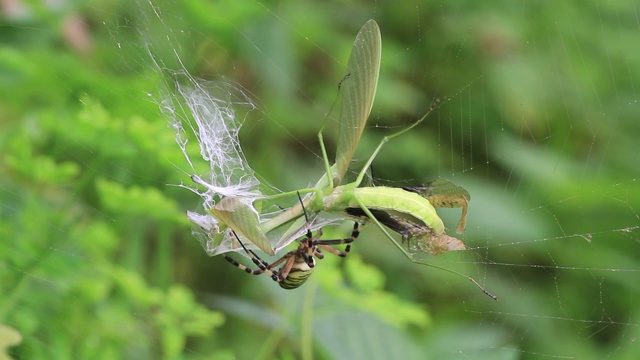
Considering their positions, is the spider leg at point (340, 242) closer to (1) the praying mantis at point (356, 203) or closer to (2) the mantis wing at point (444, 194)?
(1) the praying mantis at point (356, 203)

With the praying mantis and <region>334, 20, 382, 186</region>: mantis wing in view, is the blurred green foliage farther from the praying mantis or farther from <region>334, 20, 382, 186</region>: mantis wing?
<region>334, 20, 382, 186</region>: mantis wing

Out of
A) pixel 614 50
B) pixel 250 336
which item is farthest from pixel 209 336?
pixel 614 50

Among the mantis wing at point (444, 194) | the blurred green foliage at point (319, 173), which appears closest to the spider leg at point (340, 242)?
the mantis wing at point (444, 194)

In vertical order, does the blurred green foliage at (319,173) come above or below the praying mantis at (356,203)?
Answer: below

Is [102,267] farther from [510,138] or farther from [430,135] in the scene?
[510,138]

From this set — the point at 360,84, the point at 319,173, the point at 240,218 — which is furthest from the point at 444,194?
Result: the point at 319,173

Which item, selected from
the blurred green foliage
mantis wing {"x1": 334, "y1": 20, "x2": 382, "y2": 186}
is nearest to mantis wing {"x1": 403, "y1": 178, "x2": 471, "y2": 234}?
mantis wing {"x1": 334, "y1": 20, "x2": 382, "y2": 186}
